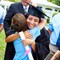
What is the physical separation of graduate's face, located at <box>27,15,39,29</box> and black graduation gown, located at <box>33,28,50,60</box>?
0.73ft

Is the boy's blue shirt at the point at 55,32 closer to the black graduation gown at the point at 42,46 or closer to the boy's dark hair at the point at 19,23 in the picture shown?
the black graduation gown at the point at 42,46

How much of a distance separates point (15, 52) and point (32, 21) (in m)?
0.57

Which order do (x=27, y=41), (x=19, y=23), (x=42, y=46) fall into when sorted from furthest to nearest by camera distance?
(x=42, y=46)
(x=27, y=41)
(x=19, y=23)

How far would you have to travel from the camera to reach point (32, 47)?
4348 mm

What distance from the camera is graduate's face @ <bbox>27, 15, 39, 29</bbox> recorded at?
4238 millimetres

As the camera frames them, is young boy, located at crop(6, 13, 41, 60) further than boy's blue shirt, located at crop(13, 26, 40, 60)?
No

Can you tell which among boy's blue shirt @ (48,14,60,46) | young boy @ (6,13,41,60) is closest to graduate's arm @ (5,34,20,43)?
young boy @ (6,13,41,60)

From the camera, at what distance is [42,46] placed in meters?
4.39

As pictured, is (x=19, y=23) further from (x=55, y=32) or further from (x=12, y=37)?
(x=55, y=32)

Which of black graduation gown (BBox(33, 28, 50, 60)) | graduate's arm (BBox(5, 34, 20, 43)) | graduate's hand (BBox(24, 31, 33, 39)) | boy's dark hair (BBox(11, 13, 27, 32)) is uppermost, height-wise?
boy's dark hair (BBox(11, 13, 27, 32))

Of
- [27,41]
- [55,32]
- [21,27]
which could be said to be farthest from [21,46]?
[55,32]

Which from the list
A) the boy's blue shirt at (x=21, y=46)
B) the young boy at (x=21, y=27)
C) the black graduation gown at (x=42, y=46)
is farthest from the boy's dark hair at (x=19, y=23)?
the black graduation gown at (x=42, y=46)

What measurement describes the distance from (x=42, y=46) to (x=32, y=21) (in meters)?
0.43

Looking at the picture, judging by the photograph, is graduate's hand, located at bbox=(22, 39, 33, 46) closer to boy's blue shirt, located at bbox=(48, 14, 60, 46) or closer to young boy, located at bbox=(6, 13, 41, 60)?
young boy, located at bbox=(6, 13, 41, 60)
